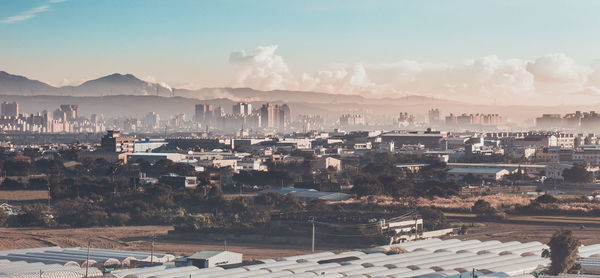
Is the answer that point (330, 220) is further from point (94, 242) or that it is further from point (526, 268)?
point (526, 268)

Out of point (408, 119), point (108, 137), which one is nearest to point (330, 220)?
point (108, 137)

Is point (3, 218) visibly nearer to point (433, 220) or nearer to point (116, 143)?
point (433, 220)

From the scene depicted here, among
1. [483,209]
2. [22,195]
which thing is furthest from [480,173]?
[22,195]

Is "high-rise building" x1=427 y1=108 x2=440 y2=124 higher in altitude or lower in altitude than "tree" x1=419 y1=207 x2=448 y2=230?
higher

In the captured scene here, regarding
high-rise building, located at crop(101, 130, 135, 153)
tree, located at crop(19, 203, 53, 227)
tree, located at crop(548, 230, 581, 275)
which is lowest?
tree, located at crop(19, 203, 53, 227)

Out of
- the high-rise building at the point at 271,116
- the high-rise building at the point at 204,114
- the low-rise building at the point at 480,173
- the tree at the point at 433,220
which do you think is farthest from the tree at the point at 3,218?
the high-rise building at the point at 204,114

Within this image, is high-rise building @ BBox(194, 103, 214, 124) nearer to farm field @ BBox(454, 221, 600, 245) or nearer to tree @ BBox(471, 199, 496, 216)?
tree @ BBox(471, 199, 496, 216)

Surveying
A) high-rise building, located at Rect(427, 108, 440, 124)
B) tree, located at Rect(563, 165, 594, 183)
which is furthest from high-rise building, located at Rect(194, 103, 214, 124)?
tree, located at Rect(563, 165, 594, 183)

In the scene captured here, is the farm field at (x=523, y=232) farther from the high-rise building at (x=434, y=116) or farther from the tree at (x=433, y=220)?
the high-rise building at (x=434, y=116)
